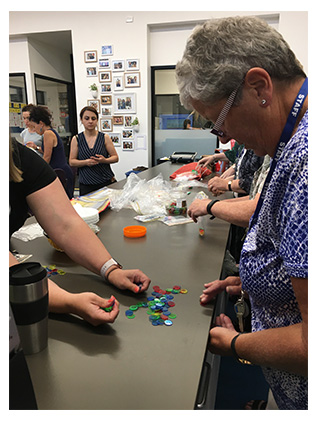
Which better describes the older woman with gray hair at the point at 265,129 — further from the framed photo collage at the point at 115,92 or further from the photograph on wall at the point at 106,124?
the photograph on wall at the point at 106,124

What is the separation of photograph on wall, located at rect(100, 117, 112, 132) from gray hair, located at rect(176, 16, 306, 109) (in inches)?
227

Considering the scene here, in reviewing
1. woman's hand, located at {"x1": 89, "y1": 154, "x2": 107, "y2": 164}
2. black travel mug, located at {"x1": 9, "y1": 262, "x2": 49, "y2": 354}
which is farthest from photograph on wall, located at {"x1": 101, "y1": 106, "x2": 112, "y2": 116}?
black travel mug, located at {"x1": 9, "y1": 262, "x2": 49, "y2": 354}

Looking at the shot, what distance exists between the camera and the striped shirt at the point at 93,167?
384cm

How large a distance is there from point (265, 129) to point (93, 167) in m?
3.19

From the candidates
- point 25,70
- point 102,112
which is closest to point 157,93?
point 102,112

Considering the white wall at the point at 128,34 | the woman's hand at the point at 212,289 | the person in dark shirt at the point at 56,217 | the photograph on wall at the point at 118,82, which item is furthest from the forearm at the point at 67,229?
the photograph on wall at the point at 118,82

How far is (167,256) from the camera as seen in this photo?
134 cm

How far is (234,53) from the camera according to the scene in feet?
2.54

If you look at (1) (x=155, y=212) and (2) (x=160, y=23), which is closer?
(1) (x=155, y=212)

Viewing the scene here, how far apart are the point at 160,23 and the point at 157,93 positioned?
3.93ft

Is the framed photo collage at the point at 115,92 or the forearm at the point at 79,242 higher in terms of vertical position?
the framed photo collage at the point at 115,92

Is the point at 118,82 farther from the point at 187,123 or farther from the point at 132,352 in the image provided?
the point at 132,352

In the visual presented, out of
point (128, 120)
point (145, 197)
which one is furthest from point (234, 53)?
point (128, 120)
